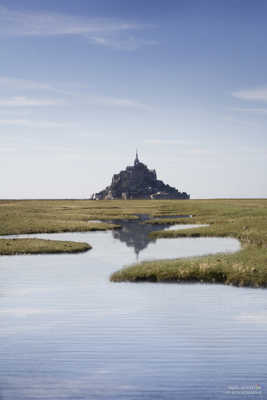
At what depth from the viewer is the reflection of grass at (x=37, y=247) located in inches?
1609

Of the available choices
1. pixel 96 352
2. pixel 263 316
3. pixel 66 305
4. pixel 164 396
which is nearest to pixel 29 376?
pixel 96 352

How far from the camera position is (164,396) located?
11.6 m

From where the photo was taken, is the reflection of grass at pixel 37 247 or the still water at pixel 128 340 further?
the reflection of grass at pixel 37 247

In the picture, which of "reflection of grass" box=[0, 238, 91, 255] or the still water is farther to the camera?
"reflection of grass" box=[0, 238, 91, 255]

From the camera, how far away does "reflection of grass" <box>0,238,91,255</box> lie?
1609 inches

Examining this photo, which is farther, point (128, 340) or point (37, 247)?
point (37, 247)

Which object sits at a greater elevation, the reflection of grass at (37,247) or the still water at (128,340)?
the reflection of grass at (37,247)

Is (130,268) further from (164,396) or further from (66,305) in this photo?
(164,396)

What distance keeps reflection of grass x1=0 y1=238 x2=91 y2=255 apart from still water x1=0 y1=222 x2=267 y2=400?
40.0 ft

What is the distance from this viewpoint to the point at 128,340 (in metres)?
16.1

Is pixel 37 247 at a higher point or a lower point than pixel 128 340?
A: higher

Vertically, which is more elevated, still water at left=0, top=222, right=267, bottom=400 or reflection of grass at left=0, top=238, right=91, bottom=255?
reflection of grass at left=0, top=238, right=91, bottom=255

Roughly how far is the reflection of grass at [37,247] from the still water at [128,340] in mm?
12203

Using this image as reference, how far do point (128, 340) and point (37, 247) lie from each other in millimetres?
27804
